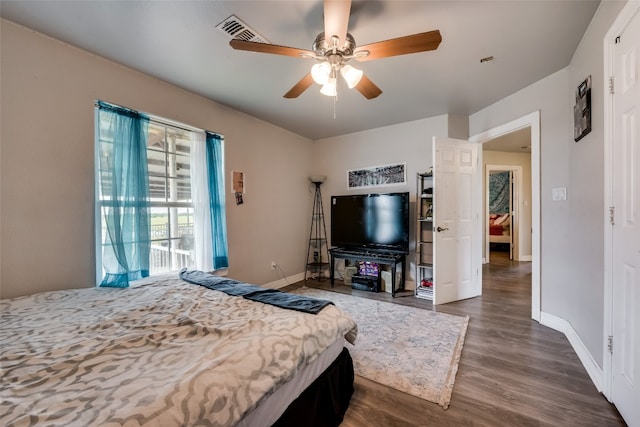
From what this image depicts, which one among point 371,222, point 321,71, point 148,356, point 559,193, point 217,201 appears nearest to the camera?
point 148,356

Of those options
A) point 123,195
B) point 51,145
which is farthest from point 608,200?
point 51,145

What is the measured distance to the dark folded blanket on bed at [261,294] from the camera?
158 centimetres

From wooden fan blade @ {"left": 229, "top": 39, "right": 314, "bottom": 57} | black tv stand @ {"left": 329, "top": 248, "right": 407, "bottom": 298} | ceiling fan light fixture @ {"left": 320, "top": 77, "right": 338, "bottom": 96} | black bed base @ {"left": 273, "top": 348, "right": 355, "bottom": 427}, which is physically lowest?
black bed base @ {"left": 273, "top": 348, "right": 355, "bottom": 427}

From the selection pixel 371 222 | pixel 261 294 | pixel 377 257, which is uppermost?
pixel 371 222

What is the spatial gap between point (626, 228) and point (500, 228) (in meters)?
5.97

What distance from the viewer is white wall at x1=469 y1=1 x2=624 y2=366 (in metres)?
1.74

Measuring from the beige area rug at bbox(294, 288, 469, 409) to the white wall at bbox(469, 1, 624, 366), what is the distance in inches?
34.7

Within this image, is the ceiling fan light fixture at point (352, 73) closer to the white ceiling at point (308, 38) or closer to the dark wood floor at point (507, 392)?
the white ceiling at point (308, 38)

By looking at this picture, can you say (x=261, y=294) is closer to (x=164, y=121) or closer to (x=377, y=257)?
(x=164, y=121)

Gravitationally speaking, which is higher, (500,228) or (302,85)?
(302,85)

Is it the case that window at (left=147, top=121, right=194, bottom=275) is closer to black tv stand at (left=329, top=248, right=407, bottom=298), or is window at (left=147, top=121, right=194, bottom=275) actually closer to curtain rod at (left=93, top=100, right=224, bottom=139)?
curtain rod at (left=93, top=100, right=224, bottom=139)

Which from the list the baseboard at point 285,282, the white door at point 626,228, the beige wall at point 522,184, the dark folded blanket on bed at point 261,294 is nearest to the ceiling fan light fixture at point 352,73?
the white door at point 626,228

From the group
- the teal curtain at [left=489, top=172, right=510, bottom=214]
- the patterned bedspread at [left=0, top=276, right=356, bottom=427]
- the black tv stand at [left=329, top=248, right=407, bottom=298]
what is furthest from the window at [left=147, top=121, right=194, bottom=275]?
the teal curtain at [left=489, top=172, right=510, bottom=214]

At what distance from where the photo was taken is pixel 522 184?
232 inches
